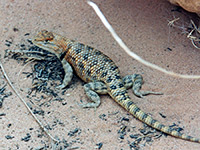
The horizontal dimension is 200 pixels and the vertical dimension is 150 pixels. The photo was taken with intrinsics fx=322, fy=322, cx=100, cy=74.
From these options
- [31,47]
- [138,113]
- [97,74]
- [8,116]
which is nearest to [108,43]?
[97,74]

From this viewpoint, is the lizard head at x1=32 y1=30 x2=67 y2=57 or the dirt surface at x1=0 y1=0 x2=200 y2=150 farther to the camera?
the lizard head at x1=32 y1=30 x2=67 y2=57

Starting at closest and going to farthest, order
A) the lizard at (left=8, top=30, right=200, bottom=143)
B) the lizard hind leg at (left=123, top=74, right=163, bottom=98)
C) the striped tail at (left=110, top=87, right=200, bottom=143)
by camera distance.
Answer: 1. the striped tail at (left=110, top=87, right=200, bottom=143)
2. the lizard at (left=8, top=30, right=200, bottom=143)
3. the lizard hind leg at (left=123, top=74, right=163, bottom=98)

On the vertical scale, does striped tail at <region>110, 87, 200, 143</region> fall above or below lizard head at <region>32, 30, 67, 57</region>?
below

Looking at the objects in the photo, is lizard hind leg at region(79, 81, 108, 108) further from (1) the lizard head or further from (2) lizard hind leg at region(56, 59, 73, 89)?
(1) the lizard head

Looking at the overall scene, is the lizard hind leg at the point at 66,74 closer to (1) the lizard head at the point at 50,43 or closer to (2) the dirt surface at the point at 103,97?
(2) the dirt surface at the point at 103,97

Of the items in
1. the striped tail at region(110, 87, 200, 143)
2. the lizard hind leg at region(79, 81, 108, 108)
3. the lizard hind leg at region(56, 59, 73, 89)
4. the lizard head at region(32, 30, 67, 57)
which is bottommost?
the striped tail at region(110, 87, 200, 143)

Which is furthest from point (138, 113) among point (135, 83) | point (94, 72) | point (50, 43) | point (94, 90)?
point (50, 43)

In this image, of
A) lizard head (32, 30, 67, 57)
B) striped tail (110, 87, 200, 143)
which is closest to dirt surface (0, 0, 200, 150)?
striped tail (110, 87, 200, 143)

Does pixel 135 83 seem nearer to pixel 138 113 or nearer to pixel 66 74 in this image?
pixel 138 113
